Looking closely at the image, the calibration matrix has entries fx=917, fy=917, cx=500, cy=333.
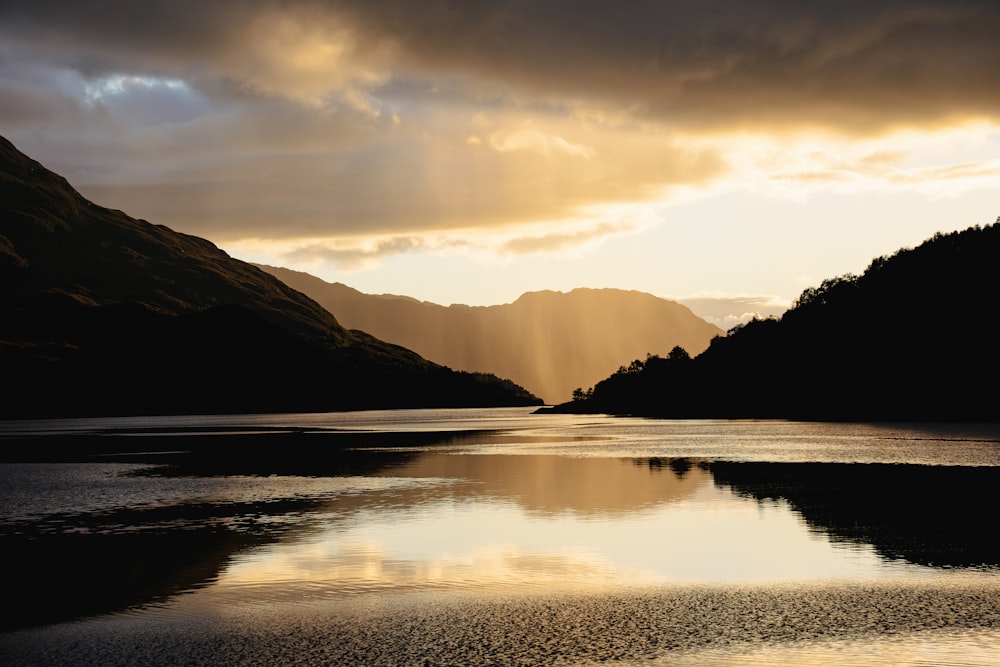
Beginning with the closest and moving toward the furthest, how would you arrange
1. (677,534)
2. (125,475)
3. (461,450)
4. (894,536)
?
1. (894,536)
2. (677,534)
3. (125,475)
4. (461,450)

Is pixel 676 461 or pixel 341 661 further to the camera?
pixel 676 461

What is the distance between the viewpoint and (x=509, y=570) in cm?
3092

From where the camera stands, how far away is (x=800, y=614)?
23.7 metres

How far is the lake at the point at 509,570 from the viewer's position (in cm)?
2108

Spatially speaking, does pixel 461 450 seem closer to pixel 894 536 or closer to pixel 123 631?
pixel 894 536

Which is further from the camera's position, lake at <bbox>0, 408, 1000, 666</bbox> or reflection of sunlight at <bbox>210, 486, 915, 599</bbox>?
reflection of sunlight at <bbox>210, 486, 915, 599</bbox>

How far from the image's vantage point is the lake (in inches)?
830

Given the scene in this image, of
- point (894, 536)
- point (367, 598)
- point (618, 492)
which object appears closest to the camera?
point (367, 598)

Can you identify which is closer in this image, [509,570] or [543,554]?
[509,570]

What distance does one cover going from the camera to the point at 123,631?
23.0m

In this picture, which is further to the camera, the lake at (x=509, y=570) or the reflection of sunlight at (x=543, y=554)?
the reflection of sunlight at (x=543, y=554)

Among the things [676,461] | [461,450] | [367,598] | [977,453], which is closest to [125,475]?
[461,450]

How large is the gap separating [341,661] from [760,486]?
137ft

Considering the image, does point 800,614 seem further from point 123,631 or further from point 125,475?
point 125,475
